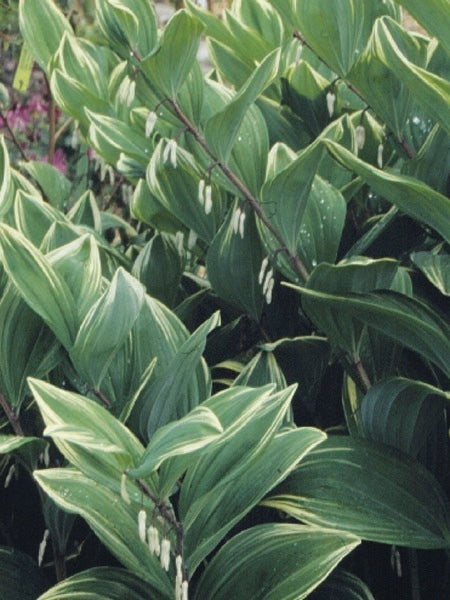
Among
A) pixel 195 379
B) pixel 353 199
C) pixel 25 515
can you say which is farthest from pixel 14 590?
pixel 353 199

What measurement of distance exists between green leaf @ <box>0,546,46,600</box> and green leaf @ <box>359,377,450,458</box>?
360 millimetres

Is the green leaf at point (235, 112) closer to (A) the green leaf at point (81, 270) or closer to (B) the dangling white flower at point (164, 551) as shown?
(A) the green leaf at point (81, 270)

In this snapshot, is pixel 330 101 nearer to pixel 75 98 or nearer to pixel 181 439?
pixel 75 98

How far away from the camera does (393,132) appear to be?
3.70 feet

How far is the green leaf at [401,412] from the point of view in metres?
0.98

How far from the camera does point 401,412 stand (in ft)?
3.26

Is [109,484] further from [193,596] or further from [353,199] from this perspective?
[353,199]

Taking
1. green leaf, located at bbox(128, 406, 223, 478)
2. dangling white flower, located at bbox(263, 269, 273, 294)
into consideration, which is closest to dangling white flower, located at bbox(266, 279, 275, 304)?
dangling white flower, located at bbox(263, 269, 273, 294)

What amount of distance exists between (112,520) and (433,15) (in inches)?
20.4

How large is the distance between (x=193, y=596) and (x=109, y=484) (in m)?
0.20

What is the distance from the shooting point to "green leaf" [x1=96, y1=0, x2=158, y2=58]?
41.3 inches

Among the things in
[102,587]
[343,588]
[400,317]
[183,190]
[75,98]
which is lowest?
[343,588]

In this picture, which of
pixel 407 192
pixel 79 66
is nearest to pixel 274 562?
pixel 407 192

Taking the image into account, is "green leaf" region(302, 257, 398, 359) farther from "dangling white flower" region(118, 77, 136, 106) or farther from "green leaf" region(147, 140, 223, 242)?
"dangling white flower" region(118, 77, 136, 106)
